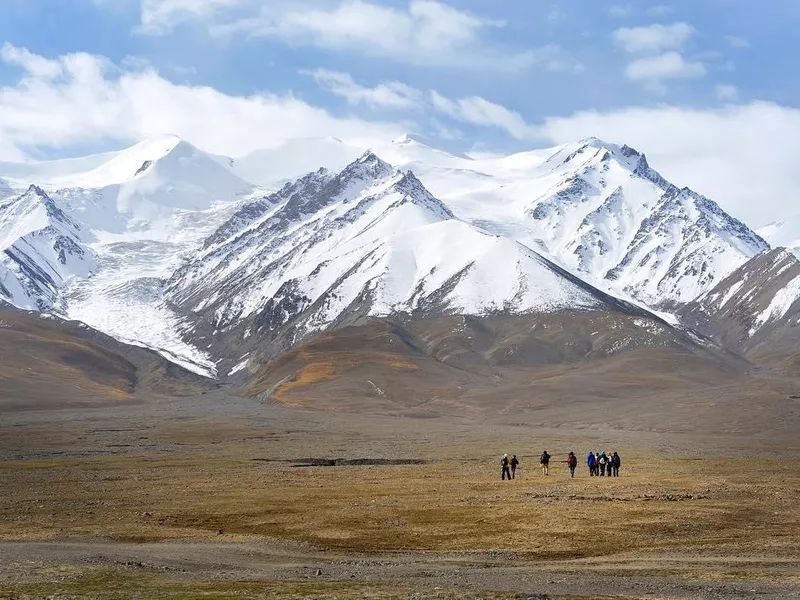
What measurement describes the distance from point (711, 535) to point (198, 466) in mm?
69151

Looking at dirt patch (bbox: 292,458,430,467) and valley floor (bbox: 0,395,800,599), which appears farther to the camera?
dirt patch (bbox: 292,458,430,467)

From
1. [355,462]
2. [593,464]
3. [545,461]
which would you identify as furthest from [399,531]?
[355,462]

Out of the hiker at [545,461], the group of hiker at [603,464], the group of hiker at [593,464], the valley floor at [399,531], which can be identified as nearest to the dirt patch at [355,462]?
the valley floor at [399,531]

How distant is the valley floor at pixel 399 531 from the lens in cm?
4144

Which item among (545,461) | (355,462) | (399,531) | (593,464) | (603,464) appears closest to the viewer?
(399,531)

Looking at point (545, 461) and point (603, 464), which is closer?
point (603, 464)

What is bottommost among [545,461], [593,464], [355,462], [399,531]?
[399,531]

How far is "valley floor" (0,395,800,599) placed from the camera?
41438 millimetres

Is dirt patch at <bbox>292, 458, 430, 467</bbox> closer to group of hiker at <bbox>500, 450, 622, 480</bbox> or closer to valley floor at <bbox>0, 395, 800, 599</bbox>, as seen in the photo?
valley floor at <bbox>0, 395, 800, 599</bbox>

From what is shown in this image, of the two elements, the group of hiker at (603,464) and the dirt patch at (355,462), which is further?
the dirt patch at (355,462)

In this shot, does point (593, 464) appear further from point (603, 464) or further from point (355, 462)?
point (355, 462)

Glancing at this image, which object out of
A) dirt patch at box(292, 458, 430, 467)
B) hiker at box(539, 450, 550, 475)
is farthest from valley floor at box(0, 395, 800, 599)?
dirt patch at box(292, 458, 430, 467)

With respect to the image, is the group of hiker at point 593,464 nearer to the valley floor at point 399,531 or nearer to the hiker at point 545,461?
the hiker at point 545,461

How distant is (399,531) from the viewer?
2343 inches
